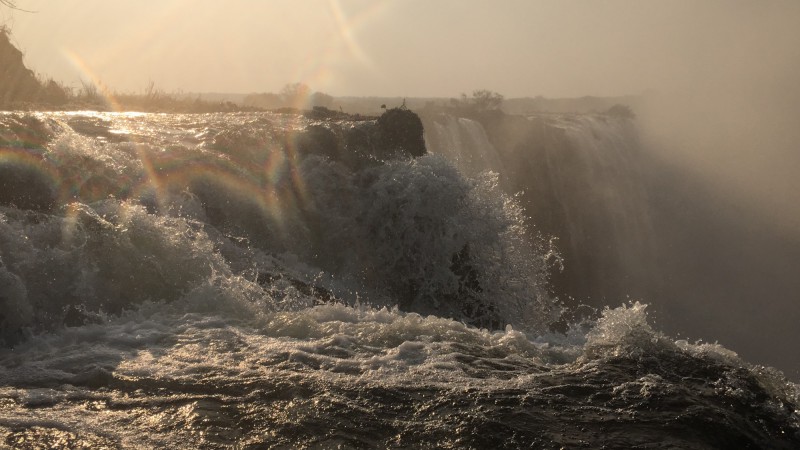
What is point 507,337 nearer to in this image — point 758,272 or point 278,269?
point 278,269

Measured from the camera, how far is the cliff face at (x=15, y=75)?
13.2m

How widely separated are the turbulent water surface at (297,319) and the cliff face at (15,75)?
16.2ft

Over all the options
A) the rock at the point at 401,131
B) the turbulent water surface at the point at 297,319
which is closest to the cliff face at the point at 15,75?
the turbulent water surface at the point at 297,319

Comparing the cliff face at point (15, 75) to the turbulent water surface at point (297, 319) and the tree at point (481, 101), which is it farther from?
the tree at point (481, 101)

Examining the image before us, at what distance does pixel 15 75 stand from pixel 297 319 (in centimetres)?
1133

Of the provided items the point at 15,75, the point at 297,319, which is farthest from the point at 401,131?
the point at 15,75

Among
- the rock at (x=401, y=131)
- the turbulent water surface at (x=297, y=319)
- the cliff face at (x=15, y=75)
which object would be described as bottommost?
the turbulent water surface at (x=297, y=319)

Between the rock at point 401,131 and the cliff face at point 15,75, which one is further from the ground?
the cliff face at point 15,75

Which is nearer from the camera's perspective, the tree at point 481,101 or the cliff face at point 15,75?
the cliff face at point 15,75

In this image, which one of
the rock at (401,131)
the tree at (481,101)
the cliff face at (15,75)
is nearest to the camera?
the rock at (401,131)

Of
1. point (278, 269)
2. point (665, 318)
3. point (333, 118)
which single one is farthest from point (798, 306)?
point (278, 269)

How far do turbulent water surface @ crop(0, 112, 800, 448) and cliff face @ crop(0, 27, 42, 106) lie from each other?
195 inches

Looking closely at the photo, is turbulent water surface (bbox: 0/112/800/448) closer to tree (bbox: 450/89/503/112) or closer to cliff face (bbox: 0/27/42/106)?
cliff face (bbox: 0/27/42/106)

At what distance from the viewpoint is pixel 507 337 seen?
491 centimetres
